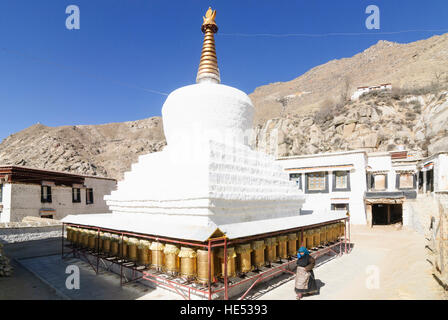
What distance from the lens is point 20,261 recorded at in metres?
9.44

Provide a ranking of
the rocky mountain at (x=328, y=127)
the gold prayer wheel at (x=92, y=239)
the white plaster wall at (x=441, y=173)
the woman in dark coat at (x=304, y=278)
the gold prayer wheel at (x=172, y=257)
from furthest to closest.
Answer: the rocky mountain at (x=328, y=127)
the white plaster wall at (x=441, y=173)
the gold prayer wheel at (x=92, y=239)
the woman in dark coat at (x=304, y=278)
the gold prayer wheel at (x=172, y=257)

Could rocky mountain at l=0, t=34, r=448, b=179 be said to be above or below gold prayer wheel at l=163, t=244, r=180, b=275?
above

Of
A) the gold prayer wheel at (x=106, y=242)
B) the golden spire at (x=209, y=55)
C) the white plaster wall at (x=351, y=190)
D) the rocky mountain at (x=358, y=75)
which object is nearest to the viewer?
the gold prayer wheel at (x=106, y=242)

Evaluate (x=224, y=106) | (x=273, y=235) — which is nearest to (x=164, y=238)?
(x=273, y=235)

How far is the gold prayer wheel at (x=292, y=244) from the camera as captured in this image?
7454 mm

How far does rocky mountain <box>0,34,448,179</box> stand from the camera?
3041cm

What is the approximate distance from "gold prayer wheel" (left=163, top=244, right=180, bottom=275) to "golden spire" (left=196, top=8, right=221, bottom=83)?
20.8ft

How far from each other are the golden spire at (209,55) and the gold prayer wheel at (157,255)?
6233 millimetres

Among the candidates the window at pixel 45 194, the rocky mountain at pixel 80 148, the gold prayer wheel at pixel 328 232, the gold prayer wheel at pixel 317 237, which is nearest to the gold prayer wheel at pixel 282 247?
the gold prayer wheel at pixel 317 237

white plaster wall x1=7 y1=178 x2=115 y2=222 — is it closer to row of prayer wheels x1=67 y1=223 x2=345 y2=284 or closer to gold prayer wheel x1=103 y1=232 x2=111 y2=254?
row of prayer wheels x1=67 y1=223 x2=345 y2=284

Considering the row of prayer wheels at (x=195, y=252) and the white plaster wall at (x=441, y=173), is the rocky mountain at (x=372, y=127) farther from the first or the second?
the row of prayer wheels at (x=195, y=252)

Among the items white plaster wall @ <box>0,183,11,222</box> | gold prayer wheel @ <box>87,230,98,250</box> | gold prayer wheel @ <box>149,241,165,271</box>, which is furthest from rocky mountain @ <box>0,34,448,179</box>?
white plaster wall @ <box>0,183,11,222</box>

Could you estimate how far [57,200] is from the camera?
1873cm

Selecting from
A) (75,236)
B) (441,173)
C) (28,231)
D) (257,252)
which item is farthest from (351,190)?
(28,231)
